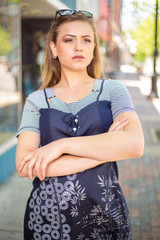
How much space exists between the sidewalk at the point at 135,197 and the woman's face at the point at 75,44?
245cm

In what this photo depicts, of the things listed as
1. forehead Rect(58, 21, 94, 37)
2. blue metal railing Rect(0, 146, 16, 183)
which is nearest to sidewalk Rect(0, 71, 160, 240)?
blue metal railing Rect(0, 146, 16, 183)

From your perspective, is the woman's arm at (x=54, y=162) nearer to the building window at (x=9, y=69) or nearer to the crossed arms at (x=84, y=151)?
the crossed arms at (x=84, y=151)

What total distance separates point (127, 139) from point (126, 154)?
0.08 metres

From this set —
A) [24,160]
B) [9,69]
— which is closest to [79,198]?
[24,160]

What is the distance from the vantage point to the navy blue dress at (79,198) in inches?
74.8

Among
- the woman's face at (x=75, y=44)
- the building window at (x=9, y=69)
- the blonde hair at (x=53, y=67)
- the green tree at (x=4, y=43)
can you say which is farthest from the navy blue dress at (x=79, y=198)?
the green tree at (x=4, y=43)

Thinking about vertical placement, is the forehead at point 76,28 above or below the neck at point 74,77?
above

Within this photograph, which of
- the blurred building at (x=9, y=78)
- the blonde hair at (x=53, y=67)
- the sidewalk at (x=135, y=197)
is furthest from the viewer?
the blurred building at (x=9, y=78)

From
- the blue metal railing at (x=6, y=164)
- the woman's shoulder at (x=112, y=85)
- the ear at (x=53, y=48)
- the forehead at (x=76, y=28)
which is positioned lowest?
the blue metal railing at (x=6, y=164)

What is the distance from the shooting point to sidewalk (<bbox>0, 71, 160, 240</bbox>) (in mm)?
4031

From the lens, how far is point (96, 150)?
1.84 m

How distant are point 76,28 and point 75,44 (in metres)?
0.11

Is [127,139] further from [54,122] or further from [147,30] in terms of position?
[147,30]

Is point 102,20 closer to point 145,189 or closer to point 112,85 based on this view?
point 145,189
